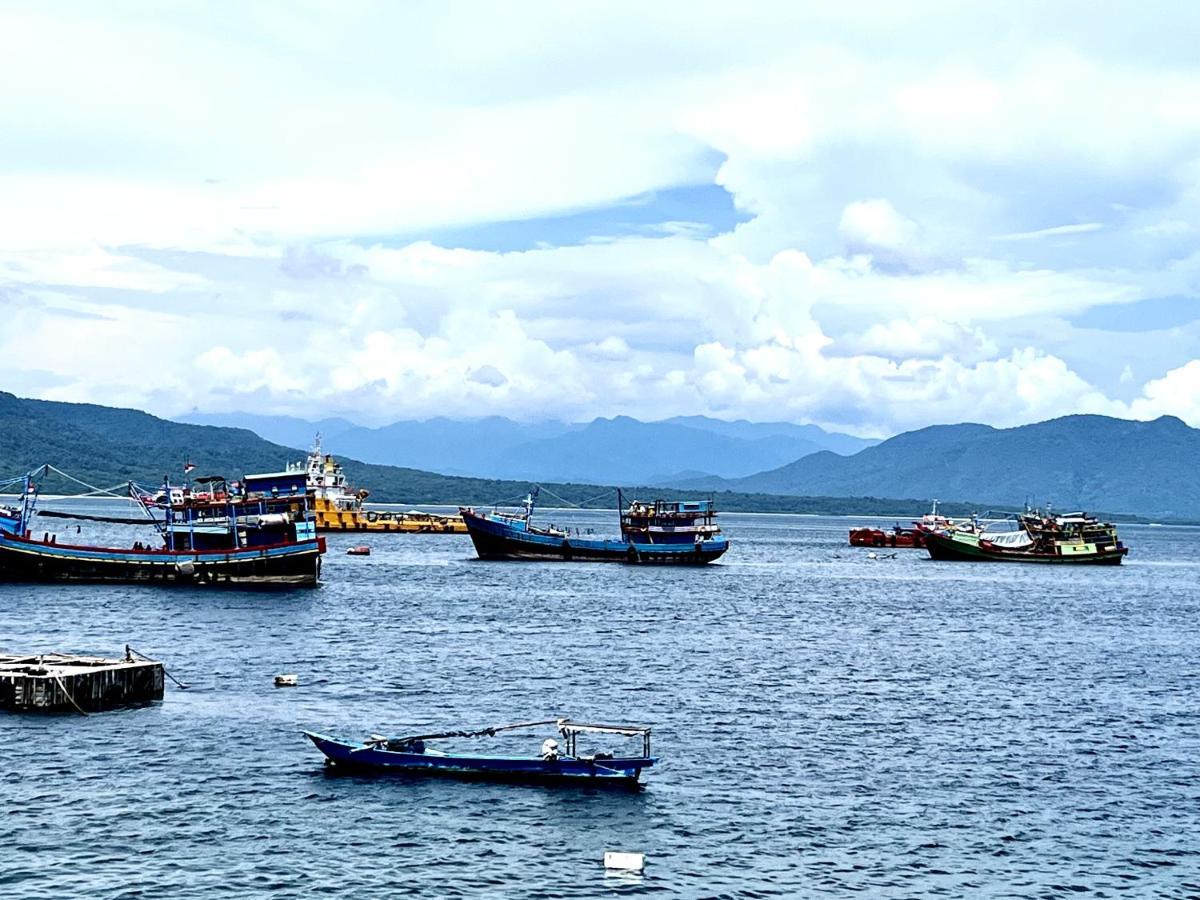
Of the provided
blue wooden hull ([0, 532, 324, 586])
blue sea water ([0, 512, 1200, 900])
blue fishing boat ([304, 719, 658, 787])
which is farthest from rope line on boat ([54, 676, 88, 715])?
blue wooden hull ([0, 532, 324, 586])

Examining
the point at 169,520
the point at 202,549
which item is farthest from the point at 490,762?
the point at 169,520

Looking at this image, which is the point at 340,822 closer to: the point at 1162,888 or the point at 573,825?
the point at 573,825

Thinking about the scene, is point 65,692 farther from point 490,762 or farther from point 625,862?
point 625,862

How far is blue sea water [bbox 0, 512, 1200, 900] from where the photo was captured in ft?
146

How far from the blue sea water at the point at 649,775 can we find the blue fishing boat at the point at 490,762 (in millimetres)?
971

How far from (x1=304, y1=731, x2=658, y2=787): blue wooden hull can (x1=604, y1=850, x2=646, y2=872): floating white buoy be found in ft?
32.0

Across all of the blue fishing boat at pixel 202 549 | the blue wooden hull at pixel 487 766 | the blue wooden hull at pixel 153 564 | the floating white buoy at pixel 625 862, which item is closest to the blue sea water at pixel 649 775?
the floating white buoy at pixel 625 862

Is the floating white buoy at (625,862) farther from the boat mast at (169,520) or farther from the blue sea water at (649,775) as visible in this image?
the boat mast at (169,520)

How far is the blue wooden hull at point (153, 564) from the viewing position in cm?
13162

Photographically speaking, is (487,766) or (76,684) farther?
(76,684)

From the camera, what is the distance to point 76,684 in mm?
66375

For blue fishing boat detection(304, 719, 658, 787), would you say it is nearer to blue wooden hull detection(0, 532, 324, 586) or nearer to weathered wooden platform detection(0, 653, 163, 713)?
weathered wooden platform detection(0, 653, 163, 713)

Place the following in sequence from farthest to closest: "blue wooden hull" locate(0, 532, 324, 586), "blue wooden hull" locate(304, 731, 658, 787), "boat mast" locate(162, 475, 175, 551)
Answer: "blue wooden hull" locate(0, 532, 324, 586) → "boat mast" locate(162, 475, 175, 551) → "blue wooden hull" locate(304, 731, 658, 787)

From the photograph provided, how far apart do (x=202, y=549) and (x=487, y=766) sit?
3357 inches
